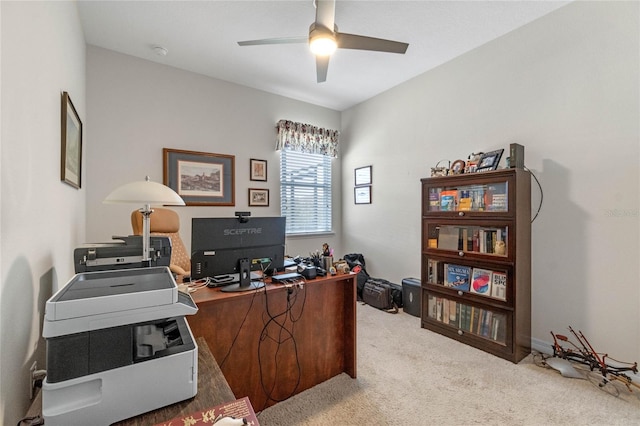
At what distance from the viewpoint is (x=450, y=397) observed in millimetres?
1898

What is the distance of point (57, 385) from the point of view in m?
0.74

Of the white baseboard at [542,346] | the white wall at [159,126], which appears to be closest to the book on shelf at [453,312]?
the white baseboard at [542,346]

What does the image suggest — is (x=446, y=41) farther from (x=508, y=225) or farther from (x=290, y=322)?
(x=290, y=322)

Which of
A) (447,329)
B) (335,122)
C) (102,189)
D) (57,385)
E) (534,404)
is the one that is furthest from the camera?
(335,122)

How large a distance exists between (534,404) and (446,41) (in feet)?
10.5

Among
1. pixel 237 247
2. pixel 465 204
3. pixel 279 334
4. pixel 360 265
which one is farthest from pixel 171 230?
pixel 465 204

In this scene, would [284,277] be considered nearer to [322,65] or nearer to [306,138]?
[322,65]

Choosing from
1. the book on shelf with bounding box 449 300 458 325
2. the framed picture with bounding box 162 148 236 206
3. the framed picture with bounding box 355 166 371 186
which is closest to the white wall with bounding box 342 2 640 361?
the book on shelf with bounding box 449 300 458 325

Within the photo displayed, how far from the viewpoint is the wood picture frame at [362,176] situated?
14.3 ft

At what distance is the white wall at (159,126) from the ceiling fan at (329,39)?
1706mm

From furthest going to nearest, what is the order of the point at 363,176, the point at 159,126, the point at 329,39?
the point at 363,176 → the point at 159,126 → the point at 329,39

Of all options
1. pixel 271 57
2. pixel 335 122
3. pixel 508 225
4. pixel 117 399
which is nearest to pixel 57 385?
pixel 117 399

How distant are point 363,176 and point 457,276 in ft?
7.18

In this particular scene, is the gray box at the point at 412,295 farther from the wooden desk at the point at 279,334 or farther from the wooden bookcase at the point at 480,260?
the wooden desk at the point at 279,334
